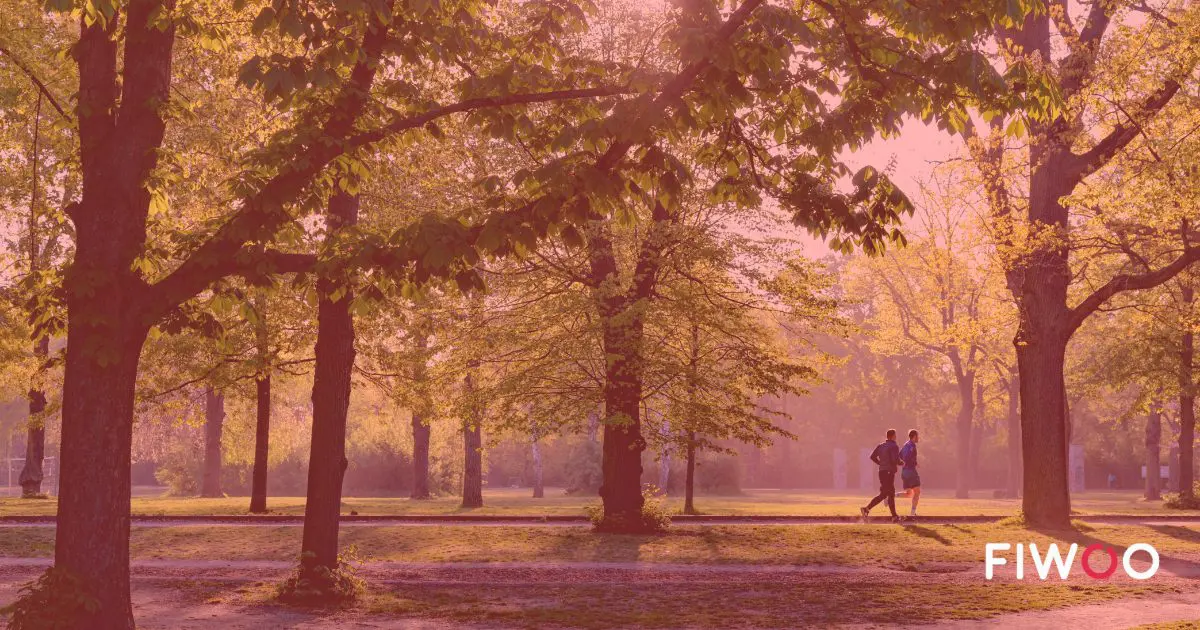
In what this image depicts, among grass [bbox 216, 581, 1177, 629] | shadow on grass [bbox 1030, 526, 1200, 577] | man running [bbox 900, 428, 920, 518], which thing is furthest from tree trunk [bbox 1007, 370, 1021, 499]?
grass [bbox 216, 581, 1177, 629]

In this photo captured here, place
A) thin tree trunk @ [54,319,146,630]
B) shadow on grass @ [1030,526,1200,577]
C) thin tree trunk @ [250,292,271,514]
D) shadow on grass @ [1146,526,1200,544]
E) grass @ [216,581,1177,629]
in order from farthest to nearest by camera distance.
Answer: thin tree trunk @ [250,292,271,514] < shadow on grass @ [1146,526,1200,544] < shadow on grass @ [1030,526,1200,577] < grass @ [216,581,1177,629] < thin tree trunk @ [54,319,146,630]

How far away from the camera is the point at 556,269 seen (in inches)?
881

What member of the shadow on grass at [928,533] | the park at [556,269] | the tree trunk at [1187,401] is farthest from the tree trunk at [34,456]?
the tree trunk at [1187,401]

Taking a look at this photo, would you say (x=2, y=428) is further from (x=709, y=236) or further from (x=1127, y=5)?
(x=1127, y=5)

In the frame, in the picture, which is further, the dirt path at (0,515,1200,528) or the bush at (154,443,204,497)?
the bush at (154,443,204,497)

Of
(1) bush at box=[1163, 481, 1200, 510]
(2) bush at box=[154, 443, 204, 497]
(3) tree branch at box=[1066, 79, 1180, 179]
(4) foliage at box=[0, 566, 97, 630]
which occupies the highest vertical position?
(3) tree branch at box=[1066, 79, 1180, 179]

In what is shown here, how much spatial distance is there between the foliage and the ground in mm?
2023

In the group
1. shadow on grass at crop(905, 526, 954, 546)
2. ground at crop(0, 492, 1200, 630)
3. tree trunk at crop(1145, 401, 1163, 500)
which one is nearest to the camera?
ground at crop(0, 492, 1200, 630)

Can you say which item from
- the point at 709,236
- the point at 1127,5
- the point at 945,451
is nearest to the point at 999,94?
the point at 709,236

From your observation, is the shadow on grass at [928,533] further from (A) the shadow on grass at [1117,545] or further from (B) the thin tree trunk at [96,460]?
(B) the thin tree trunk at [96,460]

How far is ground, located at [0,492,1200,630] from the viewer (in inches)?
492

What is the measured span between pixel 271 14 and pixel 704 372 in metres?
14.4

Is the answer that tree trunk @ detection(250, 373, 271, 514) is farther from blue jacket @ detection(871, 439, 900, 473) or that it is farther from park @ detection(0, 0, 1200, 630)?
blue jacket @ detection(871, 439, 900, 473)

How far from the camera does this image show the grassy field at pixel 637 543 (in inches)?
692
